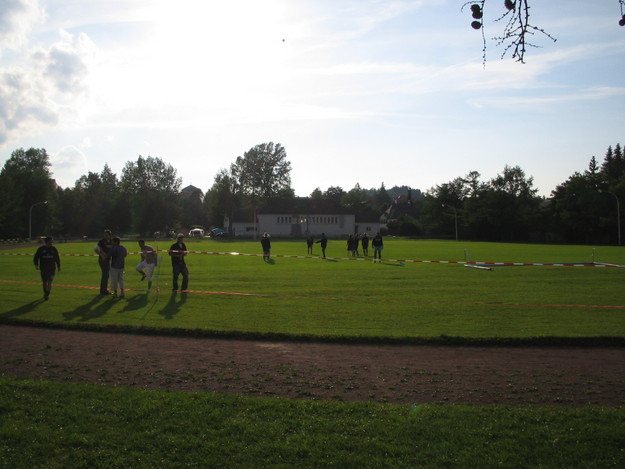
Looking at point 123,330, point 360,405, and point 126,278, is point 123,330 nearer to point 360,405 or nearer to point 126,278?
point 360,405

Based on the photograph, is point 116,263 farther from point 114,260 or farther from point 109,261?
point 109,261

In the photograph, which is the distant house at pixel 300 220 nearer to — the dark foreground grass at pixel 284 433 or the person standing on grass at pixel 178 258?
the person standing on grass at pixel 178 258

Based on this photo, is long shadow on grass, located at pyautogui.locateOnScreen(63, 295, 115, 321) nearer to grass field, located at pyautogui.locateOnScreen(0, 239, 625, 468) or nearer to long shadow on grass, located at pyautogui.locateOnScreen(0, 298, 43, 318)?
long shadow on grass, located at pyautogui.locateOnScreen(0, 298, 43, 318)

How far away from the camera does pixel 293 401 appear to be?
6.50m

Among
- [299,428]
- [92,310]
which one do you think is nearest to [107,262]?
[92,310]

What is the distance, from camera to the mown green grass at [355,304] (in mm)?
11414

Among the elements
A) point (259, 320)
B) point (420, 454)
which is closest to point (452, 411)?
point (420, 454)

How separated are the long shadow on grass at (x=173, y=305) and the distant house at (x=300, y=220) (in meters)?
85.0

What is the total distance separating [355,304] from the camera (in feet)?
49.0

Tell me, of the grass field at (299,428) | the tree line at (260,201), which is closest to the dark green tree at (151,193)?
the tree line at (260,201)

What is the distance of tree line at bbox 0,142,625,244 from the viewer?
81.1 m

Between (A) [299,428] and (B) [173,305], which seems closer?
(A) [299,428]

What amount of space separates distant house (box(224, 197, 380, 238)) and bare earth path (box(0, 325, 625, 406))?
91.7 meters

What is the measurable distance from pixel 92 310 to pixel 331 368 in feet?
26.5
